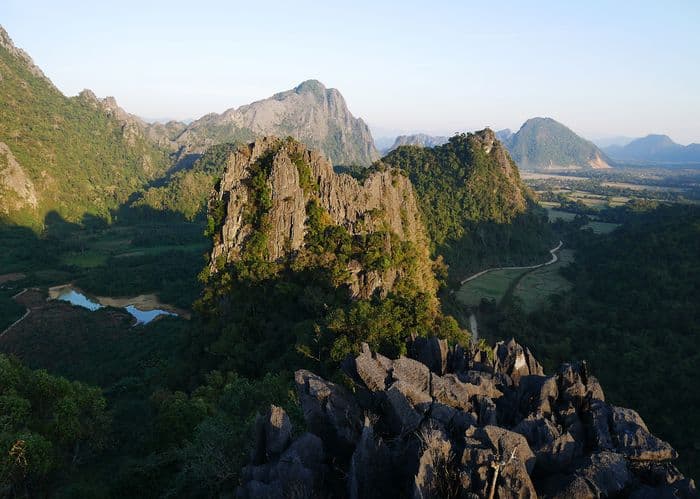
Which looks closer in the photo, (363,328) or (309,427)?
(309,427)

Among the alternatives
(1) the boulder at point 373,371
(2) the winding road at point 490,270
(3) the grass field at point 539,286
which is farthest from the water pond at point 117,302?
(1) the boulder at point 373,371

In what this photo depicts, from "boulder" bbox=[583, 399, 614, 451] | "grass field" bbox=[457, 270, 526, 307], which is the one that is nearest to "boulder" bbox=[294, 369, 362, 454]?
"boulder" bbox=[583, 399, 614, 451]

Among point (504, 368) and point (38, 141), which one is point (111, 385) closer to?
point (504, 368)

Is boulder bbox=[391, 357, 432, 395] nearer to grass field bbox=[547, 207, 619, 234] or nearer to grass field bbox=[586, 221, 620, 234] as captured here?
grass field bbox=[547, 207, 619, 234]

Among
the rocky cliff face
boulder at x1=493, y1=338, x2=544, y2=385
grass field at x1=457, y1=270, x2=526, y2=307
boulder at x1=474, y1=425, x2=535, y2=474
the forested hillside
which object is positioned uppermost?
the rocky cliff face

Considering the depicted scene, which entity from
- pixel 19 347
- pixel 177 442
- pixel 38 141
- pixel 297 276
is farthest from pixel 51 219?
pixel 177 442
